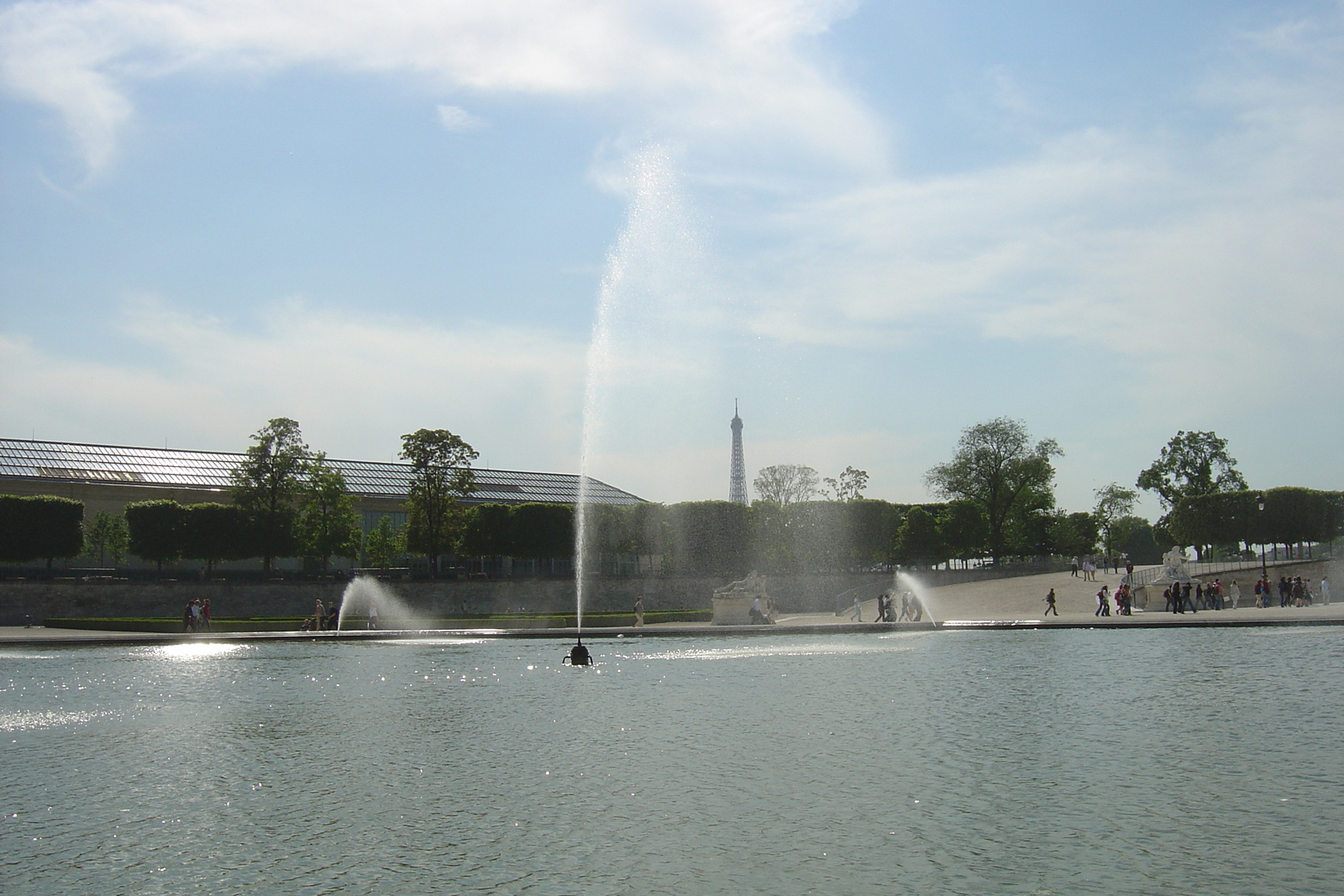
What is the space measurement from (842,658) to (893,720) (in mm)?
11037

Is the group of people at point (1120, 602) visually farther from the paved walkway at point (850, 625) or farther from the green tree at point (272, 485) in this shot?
the green tree at point (272, 485)

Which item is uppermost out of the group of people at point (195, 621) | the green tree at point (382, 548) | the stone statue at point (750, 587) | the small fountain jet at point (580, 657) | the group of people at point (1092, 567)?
the green tree at point (382, 548)

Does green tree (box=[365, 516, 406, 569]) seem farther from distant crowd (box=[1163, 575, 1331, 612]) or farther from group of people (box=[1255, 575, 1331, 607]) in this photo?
group of people (box=[1255, 575, 1331, 607])

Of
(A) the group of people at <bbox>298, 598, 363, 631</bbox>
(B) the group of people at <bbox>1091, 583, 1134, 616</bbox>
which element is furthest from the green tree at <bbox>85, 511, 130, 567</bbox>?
(B) the group of people at <bbox>1091, 583, 1134, 616</bbox>

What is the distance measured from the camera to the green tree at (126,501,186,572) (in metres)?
59.7

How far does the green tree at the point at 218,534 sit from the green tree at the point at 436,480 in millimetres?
8953

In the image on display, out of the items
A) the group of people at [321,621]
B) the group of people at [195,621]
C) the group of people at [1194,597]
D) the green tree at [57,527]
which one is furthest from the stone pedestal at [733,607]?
Result: the green tree at [57,527]

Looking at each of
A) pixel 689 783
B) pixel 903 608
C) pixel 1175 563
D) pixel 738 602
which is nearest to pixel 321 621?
pixel 738 602

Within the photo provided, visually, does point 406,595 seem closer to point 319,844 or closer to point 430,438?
point 430,438

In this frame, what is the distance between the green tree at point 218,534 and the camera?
2368 inches

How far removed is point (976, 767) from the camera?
1387 cm

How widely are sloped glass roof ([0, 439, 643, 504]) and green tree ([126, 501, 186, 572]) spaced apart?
16056 millimetres

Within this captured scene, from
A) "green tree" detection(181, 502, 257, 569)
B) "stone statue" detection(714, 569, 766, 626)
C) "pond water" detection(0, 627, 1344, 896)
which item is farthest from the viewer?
"green tree" detection(181, 502, 257, 569)

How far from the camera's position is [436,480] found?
65.0m
